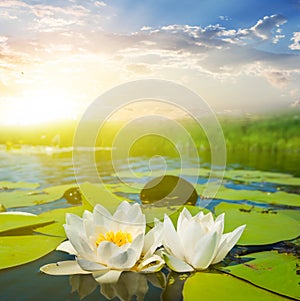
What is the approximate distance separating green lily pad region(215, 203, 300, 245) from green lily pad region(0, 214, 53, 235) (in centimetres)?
160

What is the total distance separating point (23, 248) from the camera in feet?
7.95

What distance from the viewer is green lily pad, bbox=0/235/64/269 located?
7.38 ft

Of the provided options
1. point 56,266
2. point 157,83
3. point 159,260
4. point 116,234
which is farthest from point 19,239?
point 157,83

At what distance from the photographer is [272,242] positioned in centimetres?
258

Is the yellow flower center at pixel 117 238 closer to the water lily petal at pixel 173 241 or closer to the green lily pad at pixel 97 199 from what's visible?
the water lily petal at pixel 173 241

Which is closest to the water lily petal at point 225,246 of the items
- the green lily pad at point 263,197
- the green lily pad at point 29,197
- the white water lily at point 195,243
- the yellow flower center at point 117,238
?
the white water lily at point 195,243

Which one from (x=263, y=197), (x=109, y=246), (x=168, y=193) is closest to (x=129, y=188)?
(x=168, y=193)

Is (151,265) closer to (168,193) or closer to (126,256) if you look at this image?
(126,256)

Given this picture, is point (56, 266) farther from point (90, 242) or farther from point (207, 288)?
point (207, 288)

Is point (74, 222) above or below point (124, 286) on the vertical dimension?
above

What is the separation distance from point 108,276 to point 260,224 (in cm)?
158

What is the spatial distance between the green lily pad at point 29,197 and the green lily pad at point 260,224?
80.9 inches

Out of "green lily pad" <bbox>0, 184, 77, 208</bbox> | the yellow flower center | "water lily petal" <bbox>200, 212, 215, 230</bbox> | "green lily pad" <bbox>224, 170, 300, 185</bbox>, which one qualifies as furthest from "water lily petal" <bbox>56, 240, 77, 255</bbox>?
"green lily pad" <bbox>224, 170, 300, 185</bbox>

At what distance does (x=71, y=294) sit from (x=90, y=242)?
34 centimetres
